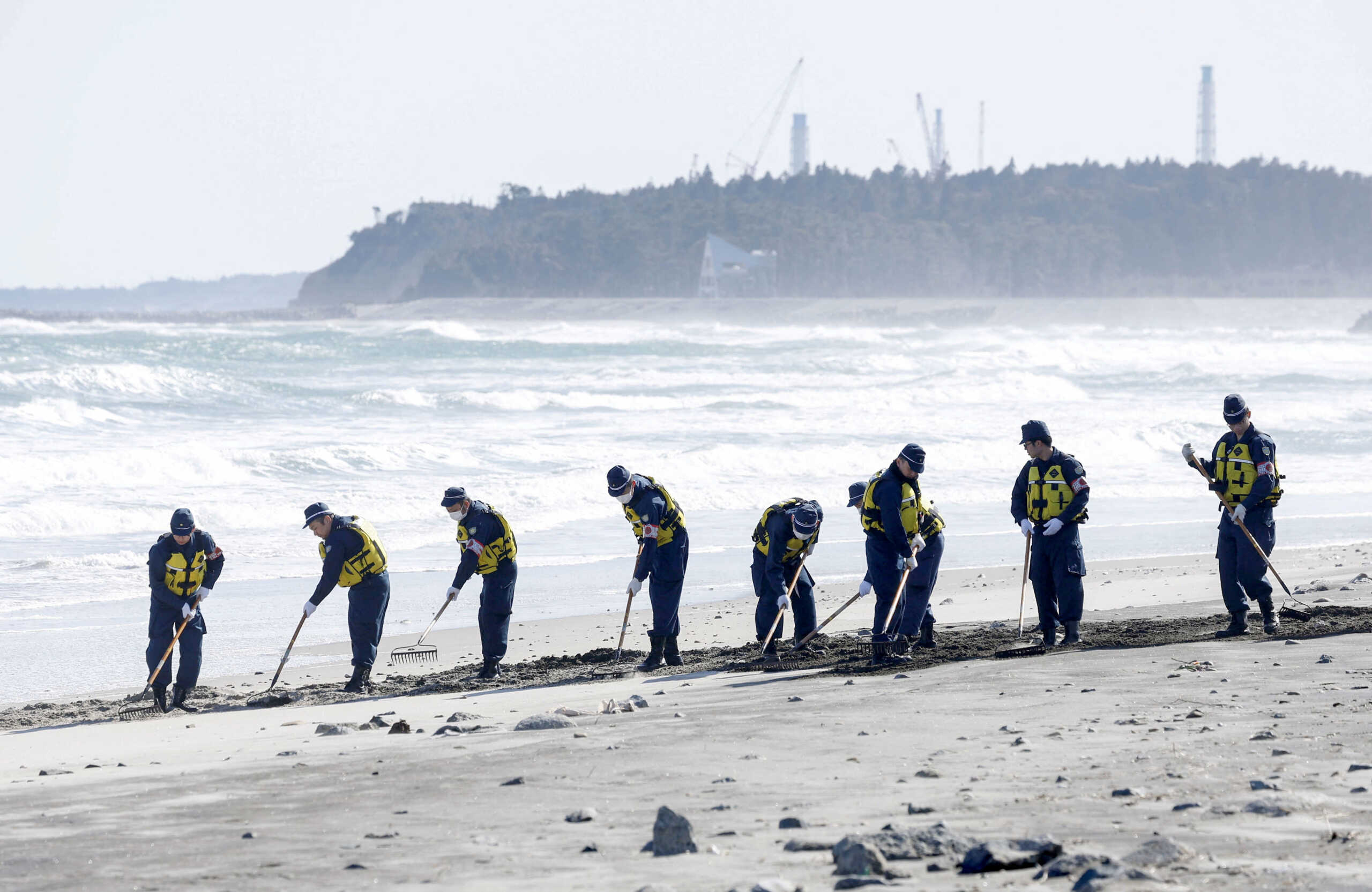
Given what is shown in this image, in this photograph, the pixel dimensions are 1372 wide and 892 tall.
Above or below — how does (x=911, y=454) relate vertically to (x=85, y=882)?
above

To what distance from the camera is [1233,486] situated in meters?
10.1

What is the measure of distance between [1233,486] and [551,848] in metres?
6.45

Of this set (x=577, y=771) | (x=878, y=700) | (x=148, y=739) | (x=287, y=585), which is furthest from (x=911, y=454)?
(x=287, y=585)

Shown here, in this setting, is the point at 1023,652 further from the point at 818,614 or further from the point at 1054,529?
the point at 818,614

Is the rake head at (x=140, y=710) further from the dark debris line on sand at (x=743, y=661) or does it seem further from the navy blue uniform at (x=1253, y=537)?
the navy blue uniform at (x=1253, y=537)

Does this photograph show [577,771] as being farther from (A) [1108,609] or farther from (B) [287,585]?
(B) [287,585]

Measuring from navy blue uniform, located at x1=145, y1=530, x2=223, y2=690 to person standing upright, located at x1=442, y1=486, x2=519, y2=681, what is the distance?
1.54 m

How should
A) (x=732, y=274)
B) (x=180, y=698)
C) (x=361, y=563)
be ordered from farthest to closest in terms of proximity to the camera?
(x=732, y=274) → (x=361, y=563) → (x=180, y=698)

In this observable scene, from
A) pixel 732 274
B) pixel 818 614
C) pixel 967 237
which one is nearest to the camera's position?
pixel 818 614

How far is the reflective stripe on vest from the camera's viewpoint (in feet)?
32.1

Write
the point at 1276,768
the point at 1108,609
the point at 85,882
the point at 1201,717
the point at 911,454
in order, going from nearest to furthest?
the point at 85,882 < the point at 1276,768 < the point at 1201,717 < the point at 911,454 < the point at 1108,609

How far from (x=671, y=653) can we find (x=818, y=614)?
103 inches

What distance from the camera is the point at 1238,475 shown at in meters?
10.1

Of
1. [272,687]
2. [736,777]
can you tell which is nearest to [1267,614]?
[736,777]
